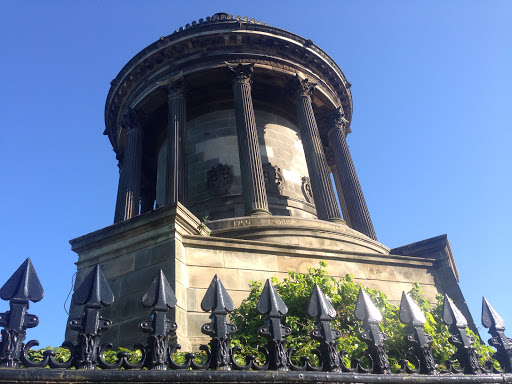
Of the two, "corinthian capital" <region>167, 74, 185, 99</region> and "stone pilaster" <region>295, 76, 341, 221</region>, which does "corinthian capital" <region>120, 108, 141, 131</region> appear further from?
"stone pilaster" <region>295, 76, 341, 221</region>

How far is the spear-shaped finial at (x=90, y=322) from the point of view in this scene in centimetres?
396

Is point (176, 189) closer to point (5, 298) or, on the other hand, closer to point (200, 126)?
point (200, 126)

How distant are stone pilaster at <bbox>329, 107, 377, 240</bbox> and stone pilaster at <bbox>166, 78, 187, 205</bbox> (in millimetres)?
7804

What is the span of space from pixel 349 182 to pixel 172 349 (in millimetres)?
17571

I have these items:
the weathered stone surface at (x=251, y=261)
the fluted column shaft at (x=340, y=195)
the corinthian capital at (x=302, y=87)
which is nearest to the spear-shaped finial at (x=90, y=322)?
the weathered stone surface at (x=251, y=261)

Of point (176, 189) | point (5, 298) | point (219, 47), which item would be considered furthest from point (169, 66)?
point (5, 298)

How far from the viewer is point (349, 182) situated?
2102cm

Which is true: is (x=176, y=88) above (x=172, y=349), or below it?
above

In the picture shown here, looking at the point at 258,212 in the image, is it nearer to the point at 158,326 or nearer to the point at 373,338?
the point at 373,338

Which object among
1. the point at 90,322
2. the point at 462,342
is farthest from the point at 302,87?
the point at 90,322

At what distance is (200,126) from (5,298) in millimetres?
18885

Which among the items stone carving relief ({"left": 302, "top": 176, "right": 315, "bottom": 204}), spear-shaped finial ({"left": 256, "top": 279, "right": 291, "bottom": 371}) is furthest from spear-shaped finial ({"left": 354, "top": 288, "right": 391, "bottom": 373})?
stone carving relief ({"left": 302, "top": 176, "right": 315, "bottom": 204})

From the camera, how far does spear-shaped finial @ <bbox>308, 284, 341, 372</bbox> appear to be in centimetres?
450

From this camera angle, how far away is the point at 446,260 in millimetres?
12172
